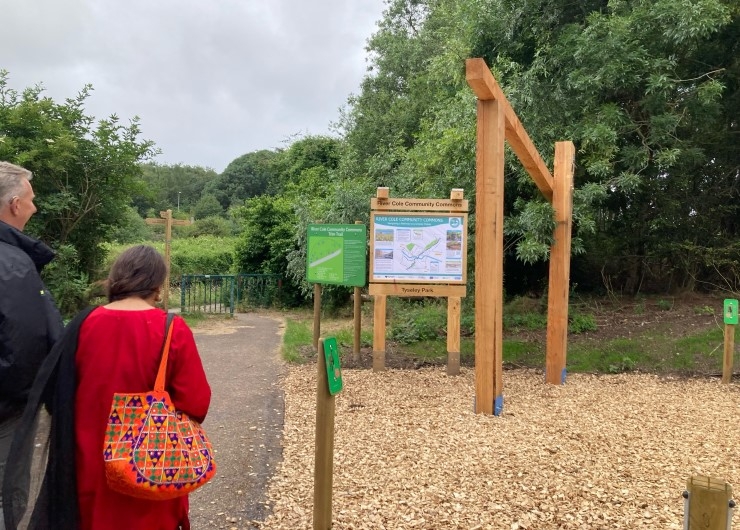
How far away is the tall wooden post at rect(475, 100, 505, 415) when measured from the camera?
17.0 feet

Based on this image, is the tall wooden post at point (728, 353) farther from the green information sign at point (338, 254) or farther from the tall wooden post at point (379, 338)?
the green information sign at point (338, 254)

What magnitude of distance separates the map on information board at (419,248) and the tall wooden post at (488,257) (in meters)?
1.98

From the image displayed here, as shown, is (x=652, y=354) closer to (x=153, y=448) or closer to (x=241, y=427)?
(x=241, y=427)

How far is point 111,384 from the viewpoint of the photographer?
191 centimetres

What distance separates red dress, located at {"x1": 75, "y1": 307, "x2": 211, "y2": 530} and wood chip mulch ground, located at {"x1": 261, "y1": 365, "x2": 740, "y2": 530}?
4.97ft

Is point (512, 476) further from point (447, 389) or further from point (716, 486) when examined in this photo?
point (447, 389)

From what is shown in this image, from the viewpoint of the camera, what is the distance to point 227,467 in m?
4.18

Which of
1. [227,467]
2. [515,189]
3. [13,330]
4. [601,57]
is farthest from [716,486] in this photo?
[515,189]

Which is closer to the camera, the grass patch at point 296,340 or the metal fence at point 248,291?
the grass patch at point 296,340

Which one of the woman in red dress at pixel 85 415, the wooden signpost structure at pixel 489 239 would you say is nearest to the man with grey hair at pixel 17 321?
the woman in red dress at pixel 85 415

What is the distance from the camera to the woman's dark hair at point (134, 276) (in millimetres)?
2006

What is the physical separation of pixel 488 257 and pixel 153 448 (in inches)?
151

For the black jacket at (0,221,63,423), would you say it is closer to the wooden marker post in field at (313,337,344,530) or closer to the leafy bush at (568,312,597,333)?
the wooden marker post in field at (313,337,344,530)

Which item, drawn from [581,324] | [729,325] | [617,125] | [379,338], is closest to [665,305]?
[581,324]
